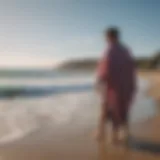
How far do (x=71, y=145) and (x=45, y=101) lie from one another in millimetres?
345

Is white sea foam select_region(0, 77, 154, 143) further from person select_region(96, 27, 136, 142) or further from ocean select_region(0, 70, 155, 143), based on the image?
person select_region(96, 27, 136, 142)

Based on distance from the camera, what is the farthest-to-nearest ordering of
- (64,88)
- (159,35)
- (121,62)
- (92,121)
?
(64,88) < (92,121) < (159,35) < (121,62)

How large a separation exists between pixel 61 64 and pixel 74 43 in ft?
0.33

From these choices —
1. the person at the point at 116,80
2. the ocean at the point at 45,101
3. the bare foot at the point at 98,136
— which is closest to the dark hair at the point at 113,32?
the person at the point at 116,80

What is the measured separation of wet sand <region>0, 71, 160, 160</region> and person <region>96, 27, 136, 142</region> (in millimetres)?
118

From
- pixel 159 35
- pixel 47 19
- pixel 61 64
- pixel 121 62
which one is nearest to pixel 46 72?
pixel 61 64

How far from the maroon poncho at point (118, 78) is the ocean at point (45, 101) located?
0.10 m

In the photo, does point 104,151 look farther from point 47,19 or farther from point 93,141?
point 47,19

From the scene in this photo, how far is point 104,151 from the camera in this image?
62.2 inches

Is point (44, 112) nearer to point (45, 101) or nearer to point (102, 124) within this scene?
point (45, 101)

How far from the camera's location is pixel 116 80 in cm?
158

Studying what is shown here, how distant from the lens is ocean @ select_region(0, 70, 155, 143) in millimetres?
1757

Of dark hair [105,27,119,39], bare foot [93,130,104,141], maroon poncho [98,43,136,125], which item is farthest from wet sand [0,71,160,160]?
dark hair [105,27,119,39]

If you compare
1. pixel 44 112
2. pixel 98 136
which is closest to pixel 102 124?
pixel 98 136
